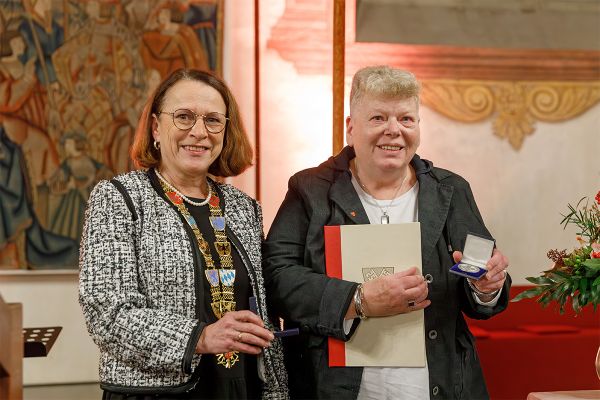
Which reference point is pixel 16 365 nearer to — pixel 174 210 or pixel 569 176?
pixel 174 210

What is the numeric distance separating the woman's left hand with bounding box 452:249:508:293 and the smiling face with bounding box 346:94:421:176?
15.8 inches

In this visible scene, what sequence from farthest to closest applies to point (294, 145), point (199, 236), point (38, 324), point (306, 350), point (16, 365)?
point (38, 324), point (294, 145), point (306, 350), point (199, 236), point (16, 365)

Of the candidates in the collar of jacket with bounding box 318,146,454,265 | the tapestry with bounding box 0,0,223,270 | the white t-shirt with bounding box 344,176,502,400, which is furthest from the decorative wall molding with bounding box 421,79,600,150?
the white t-shirt with bounding box 344,176,502,400

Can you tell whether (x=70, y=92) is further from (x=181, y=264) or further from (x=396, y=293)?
(x=396, y=293)

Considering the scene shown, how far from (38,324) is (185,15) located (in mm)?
2468

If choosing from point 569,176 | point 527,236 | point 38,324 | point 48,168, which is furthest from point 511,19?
point 38,324

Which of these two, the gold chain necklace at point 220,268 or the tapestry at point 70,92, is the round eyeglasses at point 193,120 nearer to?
the gold chain necklace at point 220,268

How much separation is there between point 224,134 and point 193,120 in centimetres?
17

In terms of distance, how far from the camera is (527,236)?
17.3 feet

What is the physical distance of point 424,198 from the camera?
2783 mm

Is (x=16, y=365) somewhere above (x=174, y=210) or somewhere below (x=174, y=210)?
below

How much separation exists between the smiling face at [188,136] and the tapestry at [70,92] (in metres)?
3.09

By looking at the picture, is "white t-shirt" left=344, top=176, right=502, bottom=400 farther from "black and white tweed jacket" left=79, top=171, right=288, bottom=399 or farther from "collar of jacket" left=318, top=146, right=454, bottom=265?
"black and white tweed jacket" left=79, top=171, right=288, bottom=399

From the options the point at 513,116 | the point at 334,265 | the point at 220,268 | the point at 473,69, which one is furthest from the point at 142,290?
the point at 513,116
